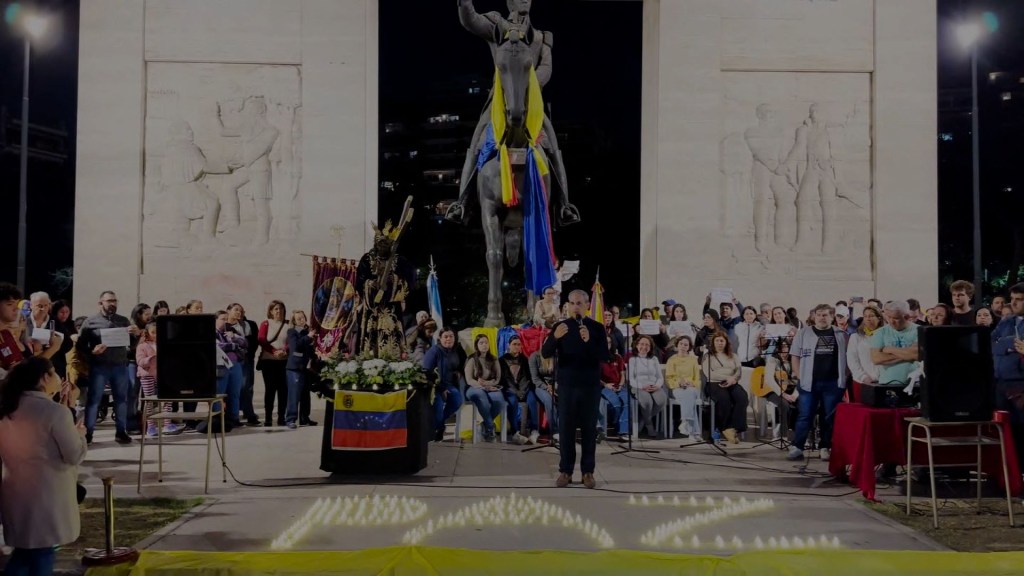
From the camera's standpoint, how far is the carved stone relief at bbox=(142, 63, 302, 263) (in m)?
17.2

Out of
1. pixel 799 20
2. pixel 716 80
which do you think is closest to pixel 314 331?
pixel 716 80

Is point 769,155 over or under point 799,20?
under

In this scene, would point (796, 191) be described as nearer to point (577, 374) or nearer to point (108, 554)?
point (577, 374)

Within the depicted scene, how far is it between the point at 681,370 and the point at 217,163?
33.4 feet

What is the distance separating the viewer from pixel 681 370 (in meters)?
12.0

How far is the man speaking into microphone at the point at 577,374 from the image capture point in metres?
7.86

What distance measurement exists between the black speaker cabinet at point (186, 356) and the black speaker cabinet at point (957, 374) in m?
5.97

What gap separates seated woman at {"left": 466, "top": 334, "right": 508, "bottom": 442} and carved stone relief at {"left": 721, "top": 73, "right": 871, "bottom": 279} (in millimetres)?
7913

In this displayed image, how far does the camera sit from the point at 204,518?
6.62 meters

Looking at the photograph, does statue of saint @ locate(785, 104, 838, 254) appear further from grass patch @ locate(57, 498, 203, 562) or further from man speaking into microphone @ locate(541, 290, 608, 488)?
grass patch @ locate(57, 498, 203, 562)

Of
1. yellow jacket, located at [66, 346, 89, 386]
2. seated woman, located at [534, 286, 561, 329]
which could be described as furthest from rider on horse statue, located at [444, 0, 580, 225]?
yellow jacket, located at [66, 346, 89, 386]

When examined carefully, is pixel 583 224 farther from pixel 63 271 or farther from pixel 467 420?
pixel 467 420

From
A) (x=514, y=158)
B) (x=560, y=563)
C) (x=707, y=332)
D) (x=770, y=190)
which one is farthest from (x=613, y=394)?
(x=770, y=190)

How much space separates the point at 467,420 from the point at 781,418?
4142mm
